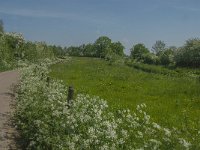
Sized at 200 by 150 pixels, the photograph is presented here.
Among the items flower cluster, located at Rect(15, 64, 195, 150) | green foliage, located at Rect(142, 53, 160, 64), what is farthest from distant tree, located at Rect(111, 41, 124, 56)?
flower cluster, located at Rect(15, 64, 195, 150)

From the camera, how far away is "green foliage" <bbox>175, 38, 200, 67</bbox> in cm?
9041

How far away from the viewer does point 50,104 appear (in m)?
13.7

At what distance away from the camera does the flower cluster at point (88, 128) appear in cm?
857

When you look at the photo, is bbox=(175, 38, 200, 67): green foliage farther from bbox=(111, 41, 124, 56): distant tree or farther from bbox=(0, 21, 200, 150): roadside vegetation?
bbox=(111, 41, 124, 56): distant tree

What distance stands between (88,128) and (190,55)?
84231 millimetres

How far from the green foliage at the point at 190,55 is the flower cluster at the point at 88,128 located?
77.4 m

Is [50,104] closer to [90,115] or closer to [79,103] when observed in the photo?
[79,103]

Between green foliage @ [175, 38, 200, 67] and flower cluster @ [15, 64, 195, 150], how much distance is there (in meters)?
77.4

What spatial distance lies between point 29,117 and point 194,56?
79.5 m

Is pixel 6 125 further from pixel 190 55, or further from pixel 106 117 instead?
pixel 190 55

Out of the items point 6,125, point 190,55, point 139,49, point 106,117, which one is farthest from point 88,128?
point 139,49

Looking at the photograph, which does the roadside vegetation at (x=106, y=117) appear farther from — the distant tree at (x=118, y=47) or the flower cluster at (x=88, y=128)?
the distant tree at (x=118, y=47)

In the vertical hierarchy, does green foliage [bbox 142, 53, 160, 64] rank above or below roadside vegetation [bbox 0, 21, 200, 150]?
below

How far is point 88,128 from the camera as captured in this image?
9859 millimetres
